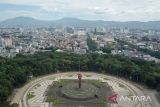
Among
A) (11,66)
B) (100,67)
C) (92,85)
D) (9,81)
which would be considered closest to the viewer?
(9,81)

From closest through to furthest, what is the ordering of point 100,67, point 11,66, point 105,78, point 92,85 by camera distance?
1. point 92,85
2. point 11,66
3. point 105,78
4. point 100,67

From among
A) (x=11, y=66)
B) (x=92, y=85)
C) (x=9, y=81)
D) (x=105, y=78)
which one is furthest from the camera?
(x=105, y=78)

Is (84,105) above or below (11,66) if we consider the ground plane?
below

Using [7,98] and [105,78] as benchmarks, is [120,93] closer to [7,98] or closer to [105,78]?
[105,78]

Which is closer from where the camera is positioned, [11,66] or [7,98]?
[7,98]

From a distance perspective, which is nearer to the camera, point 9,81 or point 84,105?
point 84,105

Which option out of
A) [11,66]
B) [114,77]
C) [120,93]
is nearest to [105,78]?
[114,77]

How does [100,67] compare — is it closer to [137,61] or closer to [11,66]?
[137,61]

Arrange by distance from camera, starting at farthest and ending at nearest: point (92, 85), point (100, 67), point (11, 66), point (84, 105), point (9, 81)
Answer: point (100, 67)
point (11, 66)
point (92, 85)
point (9, 81)
point (84, 105)

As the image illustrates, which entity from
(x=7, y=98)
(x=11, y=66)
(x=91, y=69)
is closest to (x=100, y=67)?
(x=91, y=69)
